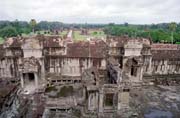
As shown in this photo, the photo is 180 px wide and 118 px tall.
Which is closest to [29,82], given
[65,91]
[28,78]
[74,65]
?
[28,78]

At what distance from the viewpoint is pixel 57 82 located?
34.9 meters

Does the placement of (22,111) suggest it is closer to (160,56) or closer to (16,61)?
(16,61)

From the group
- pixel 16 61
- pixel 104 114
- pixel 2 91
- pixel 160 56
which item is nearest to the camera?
pixel 104 114

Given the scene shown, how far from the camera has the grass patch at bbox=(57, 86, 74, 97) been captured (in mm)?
28986

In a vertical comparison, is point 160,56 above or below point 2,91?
above

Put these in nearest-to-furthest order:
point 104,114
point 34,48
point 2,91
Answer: point 104,114
point 2,91
point 34,48

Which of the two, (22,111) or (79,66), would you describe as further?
(79,66)

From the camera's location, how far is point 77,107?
83.1 feet

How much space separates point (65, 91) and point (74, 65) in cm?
691

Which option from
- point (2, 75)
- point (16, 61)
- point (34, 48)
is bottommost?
point (2, 75)

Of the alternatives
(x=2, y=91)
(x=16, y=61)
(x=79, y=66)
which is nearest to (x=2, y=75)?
(x=16, y=61)

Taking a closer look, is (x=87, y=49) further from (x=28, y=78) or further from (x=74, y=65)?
(x=28, y=78)

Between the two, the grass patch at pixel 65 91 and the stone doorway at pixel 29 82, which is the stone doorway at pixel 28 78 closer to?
the stone doorway at pixel 29 82

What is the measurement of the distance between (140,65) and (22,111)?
21.7 m
